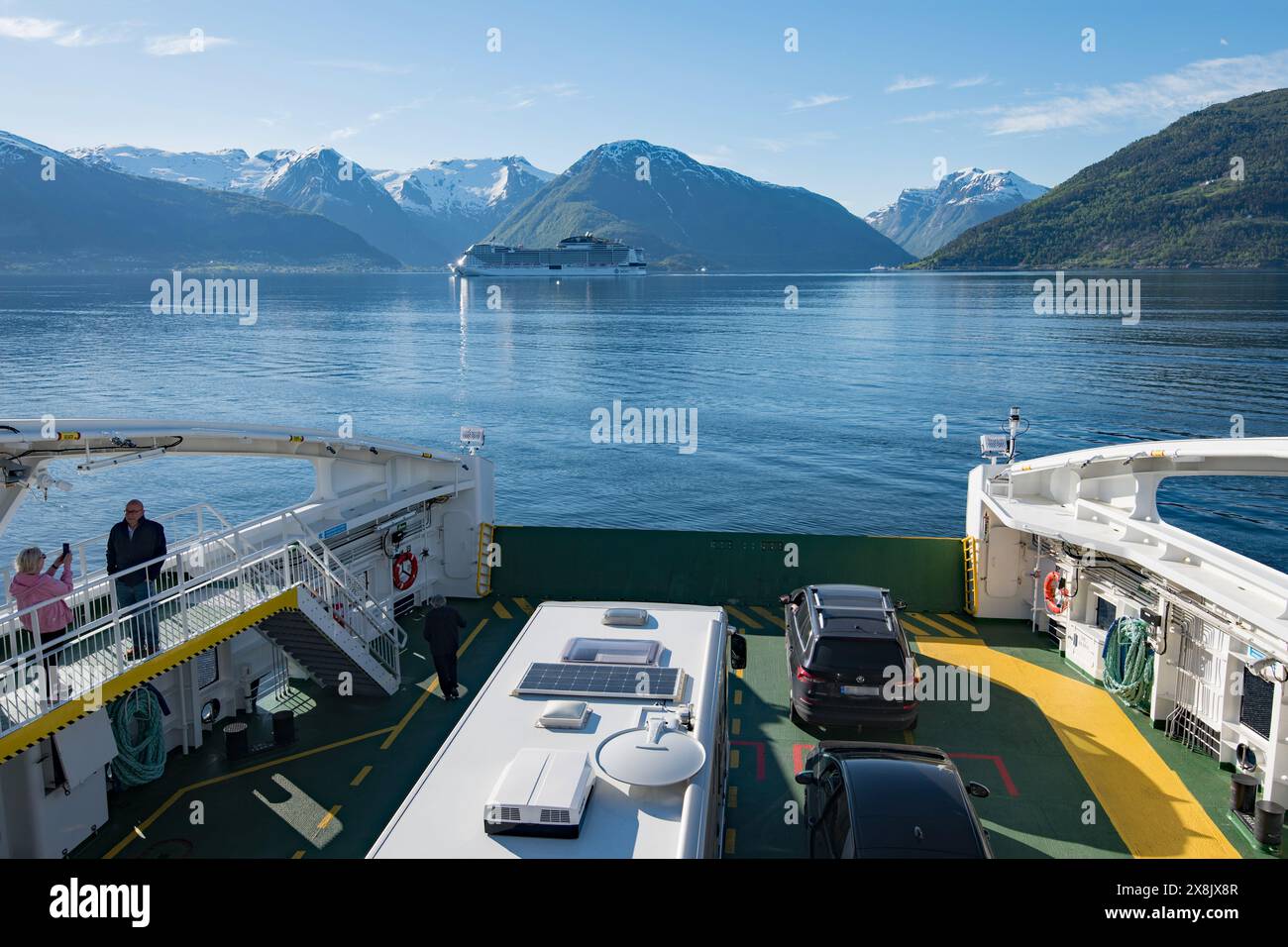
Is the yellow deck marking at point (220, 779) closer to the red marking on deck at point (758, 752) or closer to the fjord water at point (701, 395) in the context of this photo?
the red marking on deck at point (758, 752)

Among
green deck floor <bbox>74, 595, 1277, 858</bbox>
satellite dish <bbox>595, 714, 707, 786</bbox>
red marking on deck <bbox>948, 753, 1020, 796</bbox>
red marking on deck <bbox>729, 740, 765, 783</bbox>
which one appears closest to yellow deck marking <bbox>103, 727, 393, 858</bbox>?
green deck floor <bbox>74, 595, 1277, 858</bbox>

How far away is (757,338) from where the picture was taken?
92.2 m

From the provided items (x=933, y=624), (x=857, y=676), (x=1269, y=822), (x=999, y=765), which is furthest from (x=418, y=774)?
(x=933, y=624)

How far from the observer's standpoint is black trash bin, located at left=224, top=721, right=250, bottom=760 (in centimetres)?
1252

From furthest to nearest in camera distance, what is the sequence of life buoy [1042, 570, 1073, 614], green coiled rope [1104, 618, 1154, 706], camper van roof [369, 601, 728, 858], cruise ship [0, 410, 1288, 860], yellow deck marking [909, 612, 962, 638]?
yellow deck marking [909, 612, 962, 638]
life buoy [1042, 570, 1073, 614]
green coiled rope [1104, 618, 1154, 706]
cruise ship [0, 410, 1288, 860]
camper van roof [369, 601, 728, 858]

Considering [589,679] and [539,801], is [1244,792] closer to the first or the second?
[589,679]

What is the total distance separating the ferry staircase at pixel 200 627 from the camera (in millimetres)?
9523

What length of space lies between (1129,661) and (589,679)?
9388 mm

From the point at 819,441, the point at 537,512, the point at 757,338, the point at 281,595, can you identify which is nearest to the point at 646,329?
the point at 757,338

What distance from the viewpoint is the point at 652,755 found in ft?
24.1

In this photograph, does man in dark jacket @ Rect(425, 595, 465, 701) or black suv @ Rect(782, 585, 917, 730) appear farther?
man in dark jacket @ Rect(425, 595, 465, 701)

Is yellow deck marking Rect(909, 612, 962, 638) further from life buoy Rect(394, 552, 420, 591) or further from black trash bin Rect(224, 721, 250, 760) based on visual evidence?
black trash bin Rect(224, 721, 250, 760)

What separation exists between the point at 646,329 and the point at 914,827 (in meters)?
94.5

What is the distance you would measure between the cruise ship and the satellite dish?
33mm
